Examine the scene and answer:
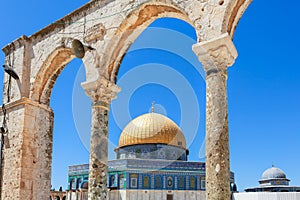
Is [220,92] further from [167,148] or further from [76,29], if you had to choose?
[167,148]

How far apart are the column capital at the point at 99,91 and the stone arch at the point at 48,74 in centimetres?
153

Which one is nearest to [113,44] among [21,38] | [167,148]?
[21,38]

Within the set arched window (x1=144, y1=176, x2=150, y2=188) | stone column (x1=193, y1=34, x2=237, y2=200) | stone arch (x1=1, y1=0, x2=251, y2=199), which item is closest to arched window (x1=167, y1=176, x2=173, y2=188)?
arched window (x1=144, y1=176, x2=150, y2=188)

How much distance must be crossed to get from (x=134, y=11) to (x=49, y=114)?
138 inches

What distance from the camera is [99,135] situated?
6801mm

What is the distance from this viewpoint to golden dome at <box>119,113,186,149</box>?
95.1 ft

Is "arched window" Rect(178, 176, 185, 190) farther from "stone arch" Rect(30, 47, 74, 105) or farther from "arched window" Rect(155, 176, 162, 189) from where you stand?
"stone arch" Rect(30, 47, 74, 105)

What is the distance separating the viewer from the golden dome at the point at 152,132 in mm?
29000

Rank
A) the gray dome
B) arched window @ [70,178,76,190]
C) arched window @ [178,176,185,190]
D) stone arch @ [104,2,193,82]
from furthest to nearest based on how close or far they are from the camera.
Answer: the gray dome, arched window @ [70,178,76,190], arched window @ [178,176,185,190], stone arch @ [104,2,193,82]

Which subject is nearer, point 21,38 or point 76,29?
point 76,29

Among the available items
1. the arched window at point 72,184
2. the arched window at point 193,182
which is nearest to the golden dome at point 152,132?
the arched window at point 193,182

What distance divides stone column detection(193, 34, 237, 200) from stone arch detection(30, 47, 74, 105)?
3.83 m

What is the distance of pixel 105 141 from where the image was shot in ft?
22.4

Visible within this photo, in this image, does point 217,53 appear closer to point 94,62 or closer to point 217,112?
point 217,112
